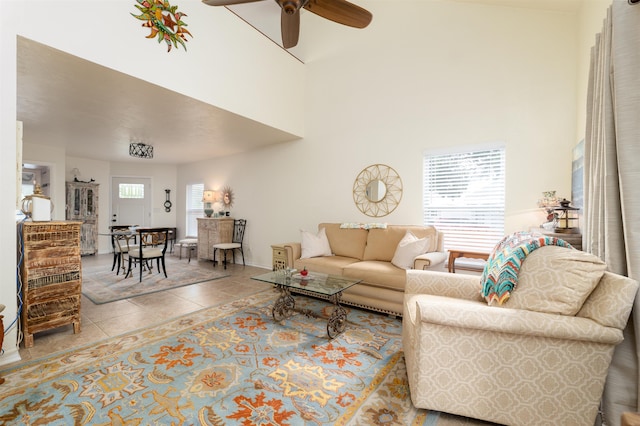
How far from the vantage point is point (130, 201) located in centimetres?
760

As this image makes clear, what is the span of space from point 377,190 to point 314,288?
2.07 m

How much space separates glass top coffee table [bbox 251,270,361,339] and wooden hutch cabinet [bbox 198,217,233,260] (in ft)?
10.3

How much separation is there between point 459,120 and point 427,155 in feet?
1.84

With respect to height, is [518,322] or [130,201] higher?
[130,201]

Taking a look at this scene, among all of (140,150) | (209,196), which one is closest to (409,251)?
(209,196)

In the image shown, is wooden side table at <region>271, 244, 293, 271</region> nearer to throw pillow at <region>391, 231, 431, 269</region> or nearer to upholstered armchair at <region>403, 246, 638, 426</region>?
throw pillow at <region>391, 231, 431, 269</region>

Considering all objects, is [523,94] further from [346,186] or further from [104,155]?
[104,155]

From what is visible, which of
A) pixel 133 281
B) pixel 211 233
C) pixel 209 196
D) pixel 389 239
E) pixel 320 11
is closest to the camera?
pixel 320 11

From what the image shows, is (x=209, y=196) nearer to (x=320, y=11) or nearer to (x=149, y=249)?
(x=149, y=249)

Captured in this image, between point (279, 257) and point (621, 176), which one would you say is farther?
point (279, 257)

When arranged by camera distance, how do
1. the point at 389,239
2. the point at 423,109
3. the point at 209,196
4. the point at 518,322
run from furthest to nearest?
the point at 209,196 < the point at 423,109 < the point at 389,239 < the point at 518,322

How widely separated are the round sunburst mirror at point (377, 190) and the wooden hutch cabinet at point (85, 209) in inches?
266

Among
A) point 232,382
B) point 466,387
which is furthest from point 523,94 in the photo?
point 232,382

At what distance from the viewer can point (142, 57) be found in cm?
276
